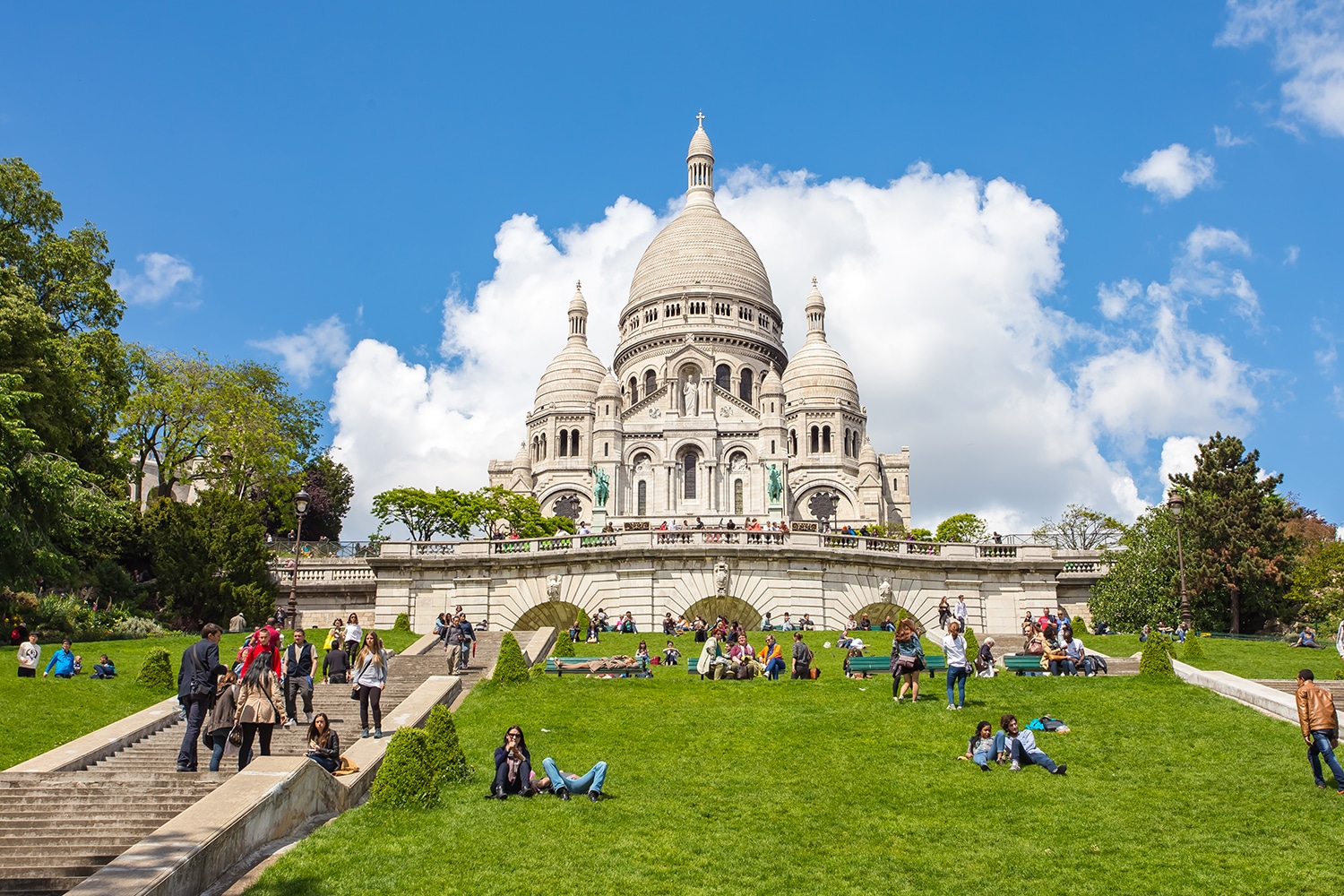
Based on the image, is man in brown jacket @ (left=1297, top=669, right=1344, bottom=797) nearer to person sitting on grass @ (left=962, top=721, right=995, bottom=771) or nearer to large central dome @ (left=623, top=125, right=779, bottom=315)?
person sitting on grass @ (left=962, top=721, right=995, bottom=771)

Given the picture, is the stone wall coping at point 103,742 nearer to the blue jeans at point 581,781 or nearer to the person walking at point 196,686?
the person walking at point 196,686

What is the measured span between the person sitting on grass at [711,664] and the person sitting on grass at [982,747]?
6.71 meters

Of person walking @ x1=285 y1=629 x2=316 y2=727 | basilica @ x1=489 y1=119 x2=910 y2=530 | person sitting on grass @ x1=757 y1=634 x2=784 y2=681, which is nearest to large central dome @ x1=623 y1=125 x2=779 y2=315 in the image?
basilica @ x1=489 y1=119 x2=910 y2=530

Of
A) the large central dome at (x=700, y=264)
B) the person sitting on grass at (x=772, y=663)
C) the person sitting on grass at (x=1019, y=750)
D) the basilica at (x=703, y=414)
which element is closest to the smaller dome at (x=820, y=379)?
the basilica at (x=703, y=414)

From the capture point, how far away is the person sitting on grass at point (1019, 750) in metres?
14.4

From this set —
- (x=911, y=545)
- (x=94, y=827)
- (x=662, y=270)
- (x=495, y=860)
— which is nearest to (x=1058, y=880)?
(x=495, y=860)

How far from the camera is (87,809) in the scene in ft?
39.2

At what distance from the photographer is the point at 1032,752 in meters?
14.4

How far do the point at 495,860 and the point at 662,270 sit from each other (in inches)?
3584

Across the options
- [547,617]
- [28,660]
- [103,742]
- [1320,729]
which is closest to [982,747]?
[1320,729]

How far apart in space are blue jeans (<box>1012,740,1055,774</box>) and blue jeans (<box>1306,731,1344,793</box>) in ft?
9.08

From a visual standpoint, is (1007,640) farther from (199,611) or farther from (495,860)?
(199,611)

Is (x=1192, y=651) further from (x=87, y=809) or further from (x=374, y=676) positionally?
(x=87, y=809)

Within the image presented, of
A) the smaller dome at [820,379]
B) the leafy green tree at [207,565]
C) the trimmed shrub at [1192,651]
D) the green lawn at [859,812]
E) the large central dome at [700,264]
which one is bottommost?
the green lawn at [859,812]
